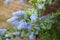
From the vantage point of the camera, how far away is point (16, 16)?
61.1 inches

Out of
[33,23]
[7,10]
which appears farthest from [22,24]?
[7,10]

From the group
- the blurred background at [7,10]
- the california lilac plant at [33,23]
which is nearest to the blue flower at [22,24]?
the california lilac plant at [33,23]

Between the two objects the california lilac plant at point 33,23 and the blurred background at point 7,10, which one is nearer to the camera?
the california lilac plant at point 33,23

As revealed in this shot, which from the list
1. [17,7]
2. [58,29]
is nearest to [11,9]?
[17,7]

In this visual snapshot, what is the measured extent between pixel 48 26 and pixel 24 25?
228 mm

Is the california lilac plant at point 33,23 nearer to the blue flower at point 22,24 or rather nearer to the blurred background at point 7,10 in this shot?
the blue flower at point 22,24

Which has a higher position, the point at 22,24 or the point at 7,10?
the point at 22,24

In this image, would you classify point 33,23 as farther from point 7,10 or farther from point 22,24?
point 7,10

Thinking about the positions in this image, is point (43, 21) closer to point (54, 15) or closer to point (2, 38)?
point (54, 15)

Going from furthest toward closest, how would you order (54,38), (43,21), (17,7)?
(17,7) → (54,38) → (43,21)

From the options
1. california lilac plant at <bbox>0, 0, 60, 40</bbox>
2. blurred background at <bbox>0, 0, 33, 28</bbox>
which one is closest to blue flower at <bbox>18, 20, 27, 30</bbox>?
california lilac plant at <bbox>0, 0, 60, 40</bbox>

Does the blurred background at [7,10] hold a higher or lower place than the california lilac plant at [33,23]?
lower

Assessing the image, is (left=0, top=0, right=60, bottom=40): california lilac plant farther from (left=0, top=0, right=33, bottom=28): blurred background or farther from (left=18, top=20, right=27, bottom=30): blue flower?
(left=0, top=0, right=33, bottom=28): blurred background

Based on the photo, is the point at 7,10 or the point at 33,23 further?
the point at 7,10
